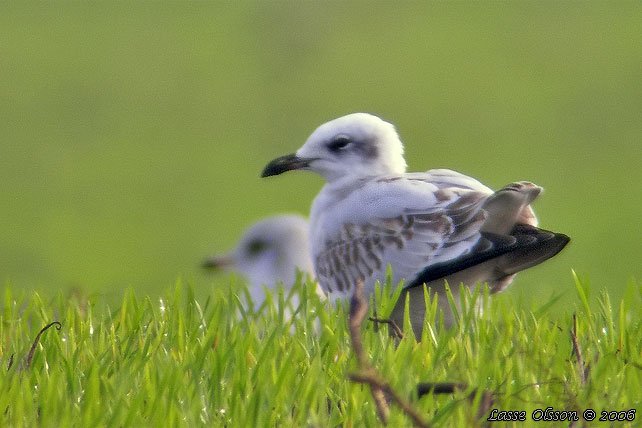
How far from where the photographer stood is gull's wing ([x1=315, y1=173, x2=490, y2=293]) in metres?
5.49

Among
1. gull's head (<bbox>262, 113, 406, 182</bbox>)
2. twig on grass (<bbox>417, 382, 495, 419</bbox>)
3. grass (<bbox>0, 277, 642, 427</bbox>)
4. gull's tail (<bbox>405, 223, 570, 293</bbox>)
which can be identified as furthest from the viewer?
gull's head (<bbox>262, 113, 406, 182</bbox>)

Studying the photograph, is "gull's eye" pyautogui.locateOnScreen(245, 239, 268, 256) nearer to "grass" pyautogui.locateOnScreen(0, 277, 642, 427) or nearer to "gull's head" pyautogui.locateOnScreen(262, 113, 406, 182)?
"gull's head" pyautogui.locateOnScreen(262, 113, 406, 182)

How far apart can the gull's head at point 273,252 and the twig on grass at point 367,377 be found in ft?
15.8

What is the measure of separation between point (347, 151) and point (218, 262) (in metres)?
3.09

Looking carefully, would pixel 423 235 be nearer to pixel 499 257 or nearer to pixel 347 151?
pixel 499 257

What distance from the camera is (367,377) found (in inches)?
120

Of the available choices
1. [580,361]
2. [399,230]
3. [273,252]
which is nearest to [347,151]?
[399,230]

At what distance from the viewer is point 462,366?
153 inches

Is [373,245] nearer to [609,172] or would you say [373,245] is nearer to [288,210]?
[288,210]

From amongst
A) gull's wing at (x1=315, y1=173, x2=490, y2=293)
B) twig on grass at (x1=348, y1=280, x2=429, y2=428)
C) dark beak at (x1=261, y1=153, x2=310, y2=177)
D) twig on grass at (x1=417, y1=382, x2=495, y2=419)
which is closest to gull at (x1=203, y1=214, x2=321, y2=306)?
dark beak at (x1=261, y1=153, x2=310, y2=177)

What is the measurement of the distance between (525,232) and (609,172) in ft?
44.4

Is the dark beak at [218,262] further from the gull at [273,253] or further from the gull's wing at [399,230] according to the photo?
the gull's wing at [399,230]

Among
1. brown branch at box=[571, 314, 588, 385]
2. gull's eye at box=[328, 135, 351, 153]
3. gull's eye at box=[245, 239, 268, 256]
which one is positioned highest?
gull's eye at box=[328, 135, 351, 153]

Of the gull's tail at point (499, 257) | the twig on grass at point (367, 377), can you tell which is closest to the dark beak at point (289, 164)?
the gull's tail at point (499, 257)
